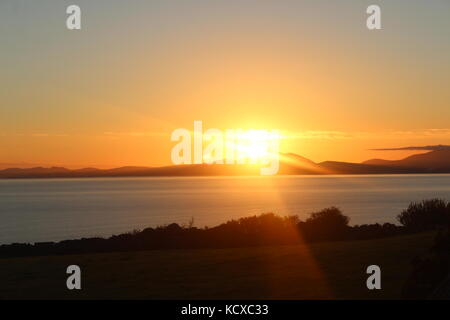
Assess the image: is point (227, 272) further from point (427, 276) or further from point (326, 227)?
point (326, 227)

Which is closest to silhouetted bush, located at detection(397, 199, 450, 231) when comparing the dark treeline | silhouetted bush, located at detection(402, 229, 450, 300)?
the dark treeline

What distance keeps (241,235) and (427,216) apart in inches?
442

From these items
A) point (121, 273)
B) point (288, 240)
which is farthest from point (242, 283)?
point (288, 240)

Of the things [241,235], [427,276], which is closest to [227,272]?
[427,276]

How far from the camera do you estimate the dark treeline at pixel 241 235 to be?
972 inches

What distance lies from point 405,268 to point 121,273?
831 cm

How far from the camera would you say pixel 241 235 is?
26484mm

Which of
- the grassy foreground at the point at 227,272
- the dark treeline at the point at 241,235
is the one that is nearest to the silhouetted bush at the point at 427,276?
the grassy foreground at the point at 227,272

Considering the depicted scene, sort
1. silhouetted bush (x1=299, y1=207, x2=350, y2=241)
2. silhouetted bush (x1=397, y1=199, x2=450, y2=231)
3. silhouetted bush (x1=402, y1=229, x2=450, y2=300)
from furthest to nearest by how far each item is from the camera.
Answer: silhouetted bush (x1=397, y1=199, x2=450, y2=231)
silhouetted bush (x1=299, y1=207, x2=350, y2=241)
silhouetted bush (x1=402, y1=229, x2=450, y2=300)

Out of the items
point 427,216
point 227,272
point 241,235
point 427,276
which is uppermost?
point 427,216

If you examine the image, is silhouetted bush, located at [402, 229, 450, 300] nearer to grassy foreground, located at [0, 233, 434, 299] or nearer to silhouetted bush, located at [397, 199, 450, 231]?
grassy foreground, located at [0, 233, 434, 299]

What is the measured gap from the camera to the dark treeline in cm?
2469

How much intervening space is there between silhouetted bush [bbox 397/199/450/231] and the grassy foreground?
7954mm
